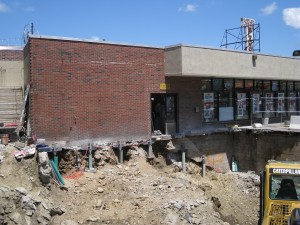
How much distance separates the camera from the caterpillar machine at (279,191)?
9.38 meters

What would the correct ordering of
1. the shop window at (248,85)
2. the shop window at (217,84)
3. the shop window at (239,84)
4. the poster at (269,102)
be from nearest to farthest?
the shop window at (217,84) < the shop window at (239,84) < the shop window at (248,85) < the poster at (269,102)

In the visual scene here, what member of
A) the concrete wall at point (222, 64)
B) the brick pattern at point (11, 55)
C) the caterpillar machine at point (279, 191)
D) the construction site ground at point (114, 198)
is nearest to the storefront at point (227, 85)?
the concrete wall at point (222, 64)

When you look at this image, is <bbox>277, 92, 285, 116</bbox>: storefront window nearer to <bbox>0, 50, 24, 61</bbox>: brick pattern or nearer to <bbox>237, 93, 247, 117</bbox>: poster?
<bbox>237, 93, 247, 117</bbox>: poster

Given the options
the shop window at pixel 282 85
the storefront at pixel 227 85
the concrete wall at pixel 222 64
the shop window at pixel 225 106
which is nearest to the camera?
the concrete wall at pixel 222 64

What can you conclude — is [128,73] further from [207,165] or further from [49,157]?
[207,165]

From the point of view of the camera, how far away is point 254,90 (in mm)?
25922

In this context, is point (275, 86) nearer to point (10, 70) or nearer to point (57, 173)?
point (10, 70)

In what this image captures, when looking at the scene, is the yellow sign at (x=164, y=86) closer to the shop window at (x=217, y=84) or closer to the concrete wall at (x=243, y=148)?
the concrete wall at (x=243, y=148)

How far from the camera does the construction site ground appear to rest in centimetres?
1291

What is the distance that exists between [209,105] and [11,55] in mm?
11402

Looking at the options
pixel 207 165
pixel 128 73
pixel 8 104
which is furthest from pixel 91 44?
pixel 207 165

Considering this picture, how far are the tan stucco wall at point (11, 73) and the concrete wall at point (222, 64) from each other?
7.71 m

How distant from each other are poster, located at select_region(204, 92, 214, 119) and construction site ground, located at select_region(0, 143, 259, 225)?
5136 mm

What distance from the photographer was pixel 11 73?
2050 cm
